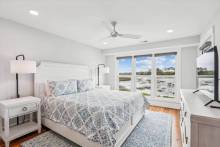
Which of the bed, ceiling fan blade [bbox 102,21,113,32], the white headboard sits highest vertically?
ceiling fan blade [bbox 102,21,113,32]

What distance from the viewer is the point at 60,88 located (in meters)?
2.93

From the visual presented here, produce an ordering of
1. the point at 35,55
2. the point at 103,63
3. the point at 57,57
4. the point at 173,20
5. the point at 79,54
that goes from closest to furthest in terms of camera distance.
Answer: the point at 173,20, the point at 35,55, the point at 57,57, the point at 79,54, the point at 103,63

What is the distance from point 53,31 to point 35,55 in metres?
0.82

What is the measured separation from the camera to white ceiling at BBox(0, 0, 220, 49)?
6.39ft

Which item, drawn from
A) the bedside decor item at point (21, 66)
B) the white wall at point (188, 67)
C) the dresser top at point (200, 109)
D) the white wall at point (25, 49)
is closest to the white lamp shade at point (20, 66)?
the bedside decor item at point (21, 66)

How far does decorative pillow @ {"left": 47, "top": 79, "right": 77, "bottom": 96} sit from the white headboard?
0.23 meters

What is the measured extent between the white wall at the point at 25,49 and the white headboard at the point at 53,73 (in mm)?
192

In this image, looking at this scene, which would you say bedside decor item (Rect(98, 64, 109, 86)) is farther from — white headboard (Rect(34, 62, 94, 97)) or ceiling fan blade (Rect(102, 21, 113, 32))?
ceiling fan blade (Rect(102, 21, 113, 32))

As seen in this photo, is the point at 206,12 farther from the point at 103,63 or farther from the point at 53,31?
the point at 103,63

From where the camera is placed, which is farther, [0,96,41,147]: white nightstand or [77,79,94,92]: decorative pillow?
[77,79,94,92]: decorative pillow

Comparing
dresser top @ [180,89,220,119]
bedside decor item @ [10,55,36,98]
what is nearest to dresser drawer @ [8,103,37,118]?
bedside decor item @ [10,55,36,98]

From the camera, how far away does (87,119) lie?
A: 1847 millimetres

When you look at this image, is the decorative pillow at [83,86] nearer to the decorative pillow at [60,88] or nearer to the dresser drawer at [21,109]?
the decorative pillow at [60,88]

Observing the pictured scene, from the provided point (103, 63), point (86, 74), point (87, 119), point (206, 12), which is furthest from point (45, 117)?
point (206, 12)
